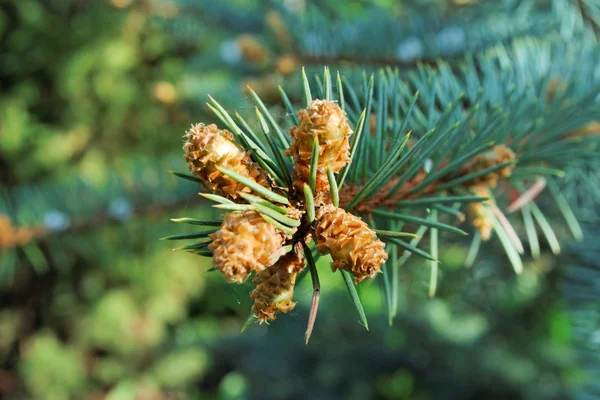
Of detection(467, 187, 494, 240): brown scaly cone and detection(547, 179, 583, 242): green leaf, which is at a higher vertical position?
detection(467, 187, 494, 240): brown scaly cone

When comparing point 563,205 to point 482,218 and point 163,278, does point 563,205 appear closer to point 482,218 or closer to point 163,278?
point 482,218

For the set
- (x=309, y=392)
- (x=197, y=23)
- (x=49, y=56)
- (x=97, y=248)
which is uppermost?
(x=197, y=23)

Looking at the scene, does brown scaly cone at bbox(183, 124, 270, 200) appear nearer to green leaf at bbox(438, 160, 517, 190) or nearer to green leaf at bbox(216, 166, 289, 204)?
green leaf at bbox(216, 166, 289, 204)

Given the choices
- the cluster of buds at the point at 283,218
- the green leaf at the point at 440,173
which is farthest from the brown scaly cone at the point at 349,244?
the green leaf at the point at 440,173

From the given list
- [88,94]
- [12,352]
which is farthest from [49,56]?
[12,352]

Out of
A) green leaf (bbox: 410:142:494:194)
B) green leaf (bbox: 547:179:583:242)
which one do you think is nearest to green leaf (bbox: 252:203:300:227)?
green leaf (bbox: 410:142:494:194)

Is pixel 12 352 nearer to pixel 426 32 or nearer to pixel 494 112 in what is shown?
pixel 426 32
